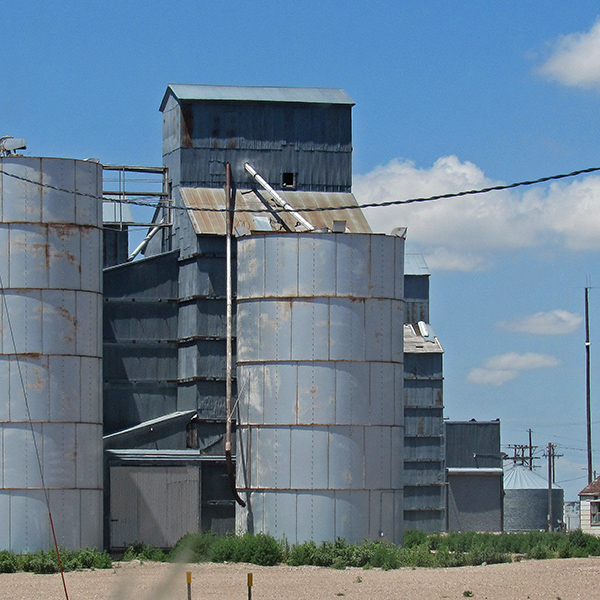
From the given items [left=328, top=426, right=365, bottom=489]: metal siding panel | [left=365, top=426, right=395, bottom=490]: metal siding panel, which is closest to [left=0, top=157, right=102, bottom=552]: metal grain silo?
[left=328, top=426, right=365, bottom=489]: metal siding panel

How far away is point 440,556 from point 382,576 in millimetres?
3858

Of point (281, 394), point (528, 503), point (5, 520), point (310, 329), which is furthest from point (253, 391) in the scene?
point (528, 503)

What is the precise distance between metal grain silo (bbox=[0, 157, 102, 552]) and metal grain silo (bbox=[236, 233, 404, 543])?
4457 mm

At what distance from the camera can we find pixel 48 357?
101 ft

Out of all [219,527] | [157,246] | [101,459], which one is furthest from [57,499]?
[157,246]

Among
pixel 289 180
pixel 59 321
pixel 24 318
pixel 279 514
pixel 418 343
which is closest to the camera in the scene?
pixel 24 318

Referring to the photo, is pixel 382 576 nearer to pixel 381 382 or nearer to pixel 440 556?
pixel 440 556

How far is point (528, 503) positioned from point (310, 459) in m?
47.3

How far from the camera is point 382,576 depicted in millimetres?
27547

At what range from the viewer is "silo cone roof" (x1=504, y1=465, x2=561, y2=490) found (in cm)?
7675

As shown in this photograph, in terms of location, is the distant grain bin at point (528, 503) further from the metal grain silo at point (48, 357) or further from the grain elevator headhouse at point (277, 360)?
the metal grain silo at point (48, 357)

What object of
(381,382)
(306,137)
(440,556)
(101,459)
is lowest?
(440,556)

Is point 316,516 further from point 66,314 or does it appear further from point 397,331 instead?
A: point 66,314

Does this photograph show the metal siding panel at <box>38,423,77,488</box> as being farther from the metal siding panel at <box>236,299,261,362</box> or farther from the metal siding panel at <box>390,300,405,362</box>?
the metal siding panel at <box>390,300,405,362</box>
